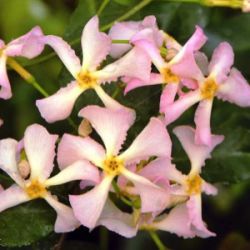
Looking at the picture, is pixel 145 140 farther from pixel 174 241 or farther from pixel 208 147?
pixel 174 241

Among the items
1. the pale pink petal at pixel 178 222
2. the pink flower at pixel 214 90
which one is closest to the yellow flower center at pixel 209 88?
the pink flower at pixel 214 90

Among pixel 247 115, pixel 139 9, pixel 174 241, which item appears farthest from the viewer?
pixel 174 241

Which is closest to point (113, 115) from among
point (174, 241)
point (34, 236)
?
point (34, 236)

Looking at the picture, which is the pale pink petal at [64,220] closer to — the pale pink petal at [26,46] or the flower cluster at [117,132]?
the flower cluster at [117,132]

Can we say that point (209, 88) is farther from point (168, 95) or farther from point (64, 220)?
point (64, 220)

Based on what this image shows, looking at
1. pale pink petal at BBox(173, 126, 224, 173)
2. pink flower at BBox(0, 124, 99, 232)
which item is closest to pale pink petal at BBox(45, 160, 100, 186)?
pink flower at BBox(0, 124, 99, 232)

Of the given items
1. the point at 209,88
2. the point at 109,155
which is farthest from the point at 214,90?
the point at 109,155

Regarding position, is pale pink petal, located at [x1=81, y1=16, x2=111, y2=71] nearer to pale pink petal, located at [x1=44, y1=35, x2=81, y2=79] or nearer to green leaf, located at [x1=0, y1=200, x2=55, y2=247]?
pale pink petal, located at [x1=44, y1=35, x2=81, y2=79]
